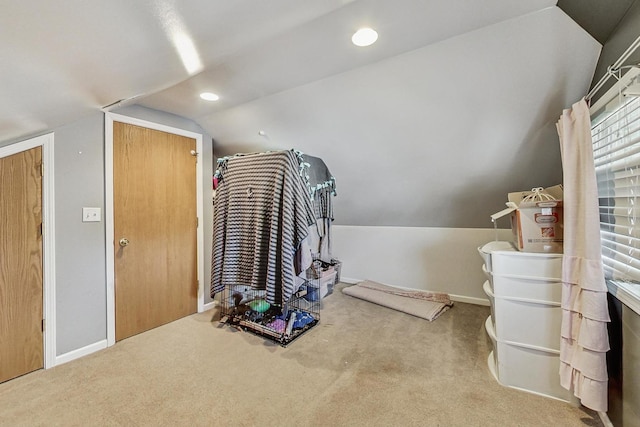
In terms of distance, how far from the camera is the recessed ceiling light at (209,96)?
7.29ft

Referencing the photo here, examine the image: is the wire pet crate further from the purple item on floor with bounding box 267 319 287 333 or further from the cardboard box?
the cardboard box

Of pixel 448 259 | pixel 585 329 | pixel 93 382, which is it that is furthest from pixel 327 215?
pixel 93 382

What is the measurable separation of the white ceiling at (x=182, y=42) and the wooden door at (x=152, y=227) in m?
0.59

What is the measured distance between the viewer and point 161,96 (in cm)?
225

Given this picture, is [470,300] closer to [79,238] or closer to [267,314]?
[267,314]

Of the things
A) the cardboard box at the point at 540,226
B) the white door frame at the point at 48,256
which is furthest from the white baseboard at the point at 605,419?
the white door frame at the point at 48,256

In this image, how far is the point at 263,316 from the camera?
2.49 metres

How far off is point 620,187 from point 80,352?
143 inches

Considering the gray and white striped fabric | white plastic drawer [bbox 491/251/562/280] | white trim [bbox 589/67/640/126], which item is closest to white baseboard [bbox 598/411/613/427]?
white plastic drawer [bbox 491/251/562/280]

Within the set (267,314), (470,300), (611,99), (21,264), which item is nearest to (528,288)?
(611,99)

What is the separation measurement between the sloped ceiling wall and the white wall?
0.62ft

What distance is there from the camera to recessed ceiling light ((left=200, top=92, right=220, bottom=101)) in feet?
7.29

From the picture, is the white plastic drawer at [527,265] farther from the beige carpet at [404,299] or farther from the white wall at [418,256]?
the white wall at [418,256]

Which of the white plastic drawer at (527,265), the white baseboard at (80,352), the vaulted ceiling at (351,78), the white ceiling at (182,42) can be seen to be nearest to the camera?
the white ceiling at (182,42)
